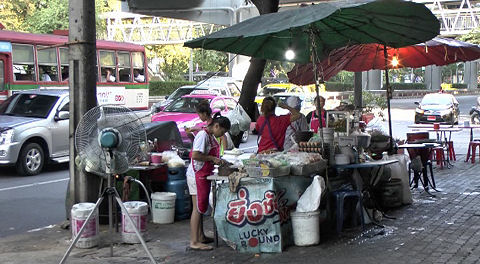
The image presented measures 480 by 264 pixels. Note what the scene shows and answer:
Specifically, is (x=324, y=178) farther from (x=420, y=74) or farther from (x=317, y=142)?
(x=420, y=74)

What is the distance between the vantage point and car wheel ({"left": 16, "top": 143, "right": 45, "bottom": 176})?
44.3 ft

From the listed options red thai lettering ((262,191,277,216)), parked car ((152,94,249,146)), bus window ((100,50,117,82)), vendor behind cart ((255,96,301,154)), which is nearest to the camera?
red thai lettering ((262,191,277,216))

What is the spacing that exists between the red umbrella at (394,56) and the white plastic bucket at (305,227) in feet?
14.8

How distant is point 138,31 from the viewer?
48594mm

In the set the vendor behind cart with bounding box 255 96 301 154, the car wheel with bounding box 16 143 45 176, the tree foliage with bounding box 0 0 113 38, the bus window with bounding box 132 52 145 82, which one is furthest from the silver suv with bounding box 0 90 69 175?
the tree foliage with bounding box 0 0 113 38

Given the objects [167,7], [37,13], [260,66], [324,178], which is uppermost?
[37,13]

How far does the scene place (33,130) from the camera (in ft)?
44.9

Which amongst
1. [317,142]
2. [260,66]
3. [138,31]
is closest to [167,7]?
[260,66]

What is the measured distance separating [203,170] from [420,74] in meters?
91.5

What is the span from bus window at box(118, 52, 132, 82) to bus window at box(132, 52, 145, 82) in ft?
1.28

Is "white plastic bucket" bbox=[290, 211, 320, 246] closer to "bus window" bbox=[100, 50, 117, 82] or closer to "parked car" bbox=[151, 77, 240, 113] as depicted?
"parked car" bbox=[151, 77, 240, 113]

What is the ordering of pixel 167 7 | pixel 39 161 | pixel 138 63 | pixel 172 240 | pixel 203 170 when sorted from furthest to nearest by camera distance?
pixel 138 63 → pixel 167 7 → pixel 39 161 → pixel 172 240 → pixel 203 170

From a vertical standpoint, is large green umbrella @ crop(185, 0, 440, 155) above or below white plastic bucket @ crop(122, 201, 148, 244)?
above

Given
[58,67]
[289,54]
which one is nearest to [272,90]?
[58,67]
